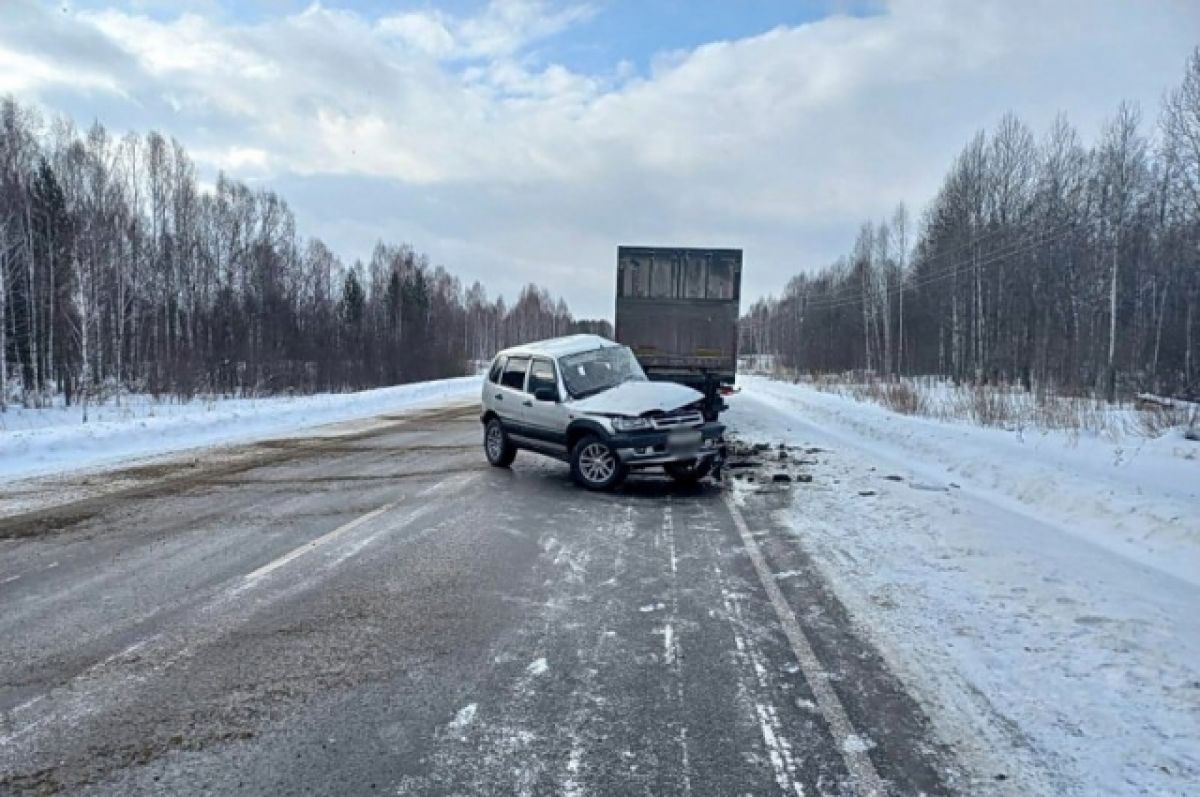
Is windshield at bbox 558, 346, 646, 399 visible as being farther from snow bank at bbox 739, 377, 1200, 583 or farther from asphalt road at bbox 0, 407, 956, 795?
snow bank at bbox 739, 377, 1200, 583

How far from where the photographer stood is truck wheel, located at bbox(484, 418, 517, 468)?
475 inches

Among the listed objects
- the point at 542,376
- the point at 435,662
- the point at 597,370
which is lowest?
the point at 435,662

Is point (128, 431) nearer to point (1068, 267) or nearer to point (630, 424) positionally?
point (630, 424)

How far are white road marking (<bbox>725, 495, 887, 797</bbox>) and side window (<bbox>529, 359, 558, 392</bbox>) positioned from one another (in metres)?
5.66

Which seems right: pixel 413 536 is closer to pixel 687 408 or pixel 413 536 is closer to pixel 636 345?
pixel 687 408

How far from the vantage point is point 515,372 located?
476 inches

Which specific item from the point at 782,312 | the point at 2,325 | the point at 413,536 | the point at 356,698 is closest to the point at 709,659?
the point at 356,698

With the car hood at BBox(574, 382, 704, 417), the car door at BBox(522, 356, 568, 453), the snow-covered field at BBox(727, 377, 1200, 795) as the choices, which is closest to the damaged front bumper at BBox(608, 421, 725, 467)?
the car hood at BBox(574, 382, 704, 417)

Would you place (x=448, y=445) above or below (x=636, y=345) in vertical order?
below

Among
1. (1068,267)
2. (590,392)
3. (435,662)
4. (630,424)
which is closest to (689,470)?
(630,424)

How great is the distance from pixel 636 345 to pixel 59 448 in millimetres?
12324

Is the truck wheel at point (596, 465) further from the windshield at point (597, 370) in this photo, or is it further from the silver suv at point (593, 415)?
the windshield at point (597, 370)

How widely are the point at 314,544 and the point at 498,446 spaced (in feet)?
18.1

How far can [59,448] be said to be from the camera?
44.8 feet
